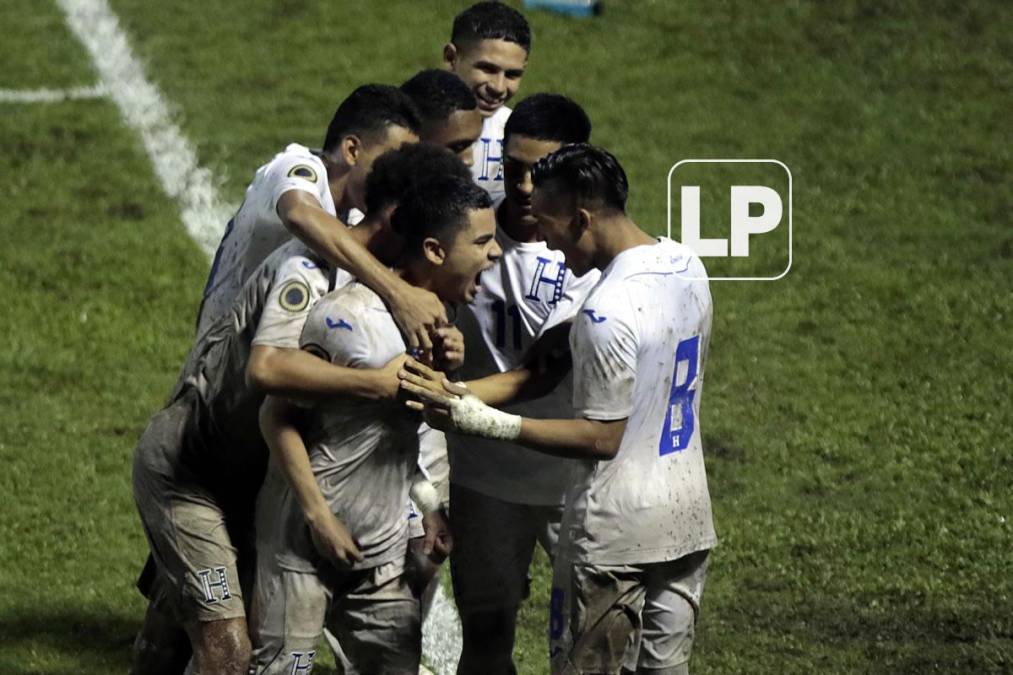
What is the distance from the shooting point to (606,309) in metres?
5.74

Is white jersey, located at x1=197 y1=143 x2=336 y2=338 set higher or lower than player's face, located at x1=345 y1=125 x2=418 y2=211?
lower

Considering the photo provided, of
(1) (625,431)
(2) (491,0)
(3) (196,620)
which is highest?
(2) (491,0)

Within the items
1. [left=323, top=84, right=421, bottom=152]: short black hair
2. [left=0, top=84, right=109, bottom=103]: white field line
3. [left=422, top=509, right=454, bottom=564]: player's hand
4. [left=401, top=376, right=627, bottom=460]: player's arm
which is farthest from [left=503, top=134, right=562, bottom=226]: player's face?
[left=0, top=84, right=109, bottom=103]: white field line

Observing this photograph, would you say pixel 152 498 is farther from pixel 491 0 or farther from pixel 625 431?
pixel 491 0

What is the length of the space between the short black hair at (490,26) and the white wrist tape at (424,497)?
2.21 metres

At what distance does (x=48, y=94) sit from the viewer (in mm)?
14812

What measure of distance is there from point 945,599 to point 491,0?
137 inches

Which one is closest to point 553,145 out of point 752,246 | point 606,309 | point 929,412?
point 606,309

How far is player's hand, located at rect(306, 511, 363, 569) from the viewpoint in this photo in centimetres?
578

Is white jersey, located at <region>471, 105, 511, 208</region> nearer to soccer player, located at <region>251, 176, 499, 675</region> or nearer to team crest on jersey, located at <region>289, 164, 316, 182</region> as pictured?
team crest on jersey, located at <region>289, 164, 316, 182</region>

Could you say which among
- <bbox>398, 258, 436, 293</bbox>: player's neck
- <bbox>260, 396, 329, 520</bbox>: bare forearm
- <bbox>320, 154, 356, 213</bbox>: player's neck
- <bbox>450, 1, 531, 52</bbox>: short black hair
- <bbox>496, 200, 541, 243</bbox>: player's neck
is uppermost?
<bbox>450, 1, 531, 52</bbox>: short black hair

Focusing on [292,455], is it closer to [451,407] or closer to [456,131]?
[451,407]

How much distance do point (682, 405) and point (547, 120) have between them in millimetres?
1249

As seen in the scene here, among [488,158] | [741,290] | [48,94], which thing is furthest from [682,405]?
[48,94]
